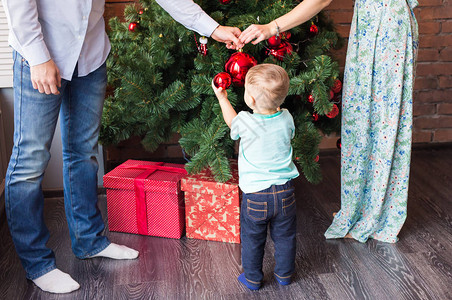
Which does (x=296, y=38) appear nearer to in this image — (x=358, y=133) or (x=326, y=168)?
(x=358, y=133)

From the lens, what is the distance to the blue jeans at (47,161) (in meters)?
1.50

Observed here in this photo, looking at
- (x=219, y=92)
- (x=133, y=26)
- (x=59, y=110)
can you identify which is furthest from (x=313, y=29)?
(x=59, y=110)

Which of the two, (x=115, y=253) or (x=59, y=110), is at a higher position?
(x=59, y=110)

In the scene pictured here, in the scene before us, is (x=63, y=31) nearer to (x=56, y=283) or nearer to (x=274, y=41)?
(x=274, y=41)

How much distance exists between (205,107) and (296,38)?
1.68ft

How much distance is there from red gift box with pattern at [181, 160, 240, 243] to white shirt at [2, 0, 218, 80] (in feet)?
1.92

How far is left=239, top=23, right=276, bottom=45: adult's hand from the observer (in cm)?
167

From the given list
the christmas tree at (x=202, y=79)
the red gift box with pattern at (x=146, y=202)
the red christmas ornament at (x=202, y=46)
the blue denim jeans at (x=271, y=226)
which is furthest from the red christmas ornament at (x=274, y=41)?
the red gift box with pattern at (x=146, y=202)

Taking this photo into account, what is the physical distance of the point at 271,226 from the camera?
1663 millimetres

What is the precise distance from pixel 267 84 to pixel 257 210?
1.35 ft

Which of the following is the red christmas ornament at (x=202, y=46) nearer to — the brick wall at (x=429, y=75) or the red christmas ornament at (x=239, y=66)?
the red christmas ornament at (x=239, y=66)

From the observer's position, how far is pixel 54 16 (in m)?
1.45

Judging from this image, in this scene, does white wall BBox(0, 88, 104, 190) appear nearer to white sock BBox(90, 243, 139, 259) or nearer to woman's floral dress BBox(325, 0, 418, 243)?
white sock BBox(90, 243, 139, 259)

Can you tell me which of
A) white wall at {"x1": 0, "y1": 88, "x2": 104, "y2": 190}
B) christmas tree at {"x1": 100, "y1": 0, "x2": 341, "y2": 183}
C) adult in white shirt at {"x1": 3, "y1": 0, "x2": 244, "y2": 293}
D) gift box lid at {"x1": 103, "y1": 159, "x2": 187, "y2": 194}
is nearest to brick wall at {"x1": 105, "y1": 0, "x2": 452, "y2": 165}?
white wall at {"x1": 0, "y1": 88, "x2": 104, "y2": 190}
